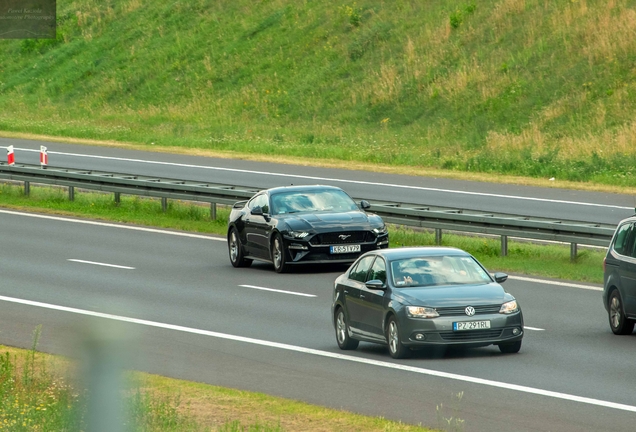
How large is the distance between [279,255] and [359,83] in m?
30.8

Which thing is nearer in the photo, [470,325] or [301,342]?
[470,325]

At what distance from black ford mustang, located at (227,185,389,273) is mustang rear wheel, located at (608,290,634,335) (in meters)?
6.50

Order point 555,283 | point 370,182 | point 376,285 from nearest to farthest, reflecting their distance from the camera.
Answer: point 376,285 → point 555,283 → point 370,182

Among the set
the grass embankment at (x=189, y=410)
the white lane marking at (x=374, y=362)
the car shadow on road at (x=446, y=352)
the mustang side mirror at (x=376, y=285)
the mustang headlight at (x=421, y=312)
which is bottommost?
the car shadow on road at (x=446, y=352)

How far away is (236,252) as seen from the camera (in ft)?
72.8

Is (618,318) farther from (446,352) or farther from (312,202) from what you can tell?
(312,202)

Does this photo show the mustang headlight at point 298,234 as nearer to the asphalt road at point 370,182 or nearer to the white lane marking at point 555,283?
the white lane marking at point 555,283

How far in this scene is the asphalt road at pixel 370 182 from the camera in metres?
29.1

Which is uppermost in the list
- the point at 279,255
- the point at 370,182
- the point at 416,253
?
the point at 416,253

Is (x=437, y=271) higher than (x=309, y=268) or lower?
higher

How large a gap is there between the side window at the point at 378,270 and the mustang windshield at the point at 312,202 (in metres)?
7.44

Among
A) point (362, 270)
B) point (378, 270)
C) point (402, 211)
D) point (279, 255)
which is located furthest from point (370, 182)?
point (378, 270)

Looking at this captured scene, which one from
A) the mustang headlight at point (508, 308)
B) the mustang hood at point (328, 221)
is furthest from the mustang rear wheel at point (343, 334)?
the mustang hood at point (328, 221)

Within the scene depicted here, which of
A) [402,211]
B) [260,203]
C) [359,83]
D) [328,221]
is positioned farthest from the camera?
[359,83]
